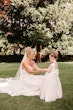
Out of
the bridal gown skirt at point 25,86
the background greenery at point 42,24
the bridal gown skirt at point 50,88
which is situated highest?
the bridal gown skirt at point 50,88

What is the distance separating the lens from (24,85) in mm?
9742

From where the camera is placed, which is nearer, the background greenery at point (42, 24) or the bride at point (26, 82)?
the bride at point (26, 82)

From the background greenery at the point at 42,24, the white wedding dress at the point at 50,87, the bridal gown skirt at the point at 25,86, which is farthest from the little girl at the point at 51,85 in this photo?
the background greenery at the point at 42,24

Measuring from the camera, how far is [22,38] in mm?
29156

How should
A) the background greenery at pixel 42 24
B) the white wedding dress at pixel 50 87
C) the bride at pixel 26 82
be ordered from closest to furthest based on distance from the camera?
the white wedding dress at pixel 50 87 < the bride at pixel 26 82 < the background greenery at pixel 42 24

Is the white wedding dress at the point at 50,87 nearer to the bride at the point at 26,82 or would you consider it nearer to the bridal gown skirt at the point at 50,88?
the bridal gown skirt at the point at 50,88

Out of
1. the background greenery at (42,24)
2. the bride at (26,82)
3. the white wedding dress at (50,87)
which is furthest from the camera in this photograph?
the background greenery at (42,24)

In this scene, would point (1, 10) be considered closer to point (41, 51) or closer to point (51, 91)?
point (41, 51)

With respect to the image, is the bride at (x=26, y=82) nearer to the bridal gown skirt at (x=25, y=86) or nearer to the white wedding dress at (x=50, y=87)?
the bridal gown skirt at (x=25, y=86)

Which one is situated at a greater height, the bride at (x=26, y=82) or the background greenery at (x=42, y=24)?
the bride at (x=26, y=82)

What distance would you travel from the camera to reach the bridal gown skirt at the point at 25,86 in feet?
31.1

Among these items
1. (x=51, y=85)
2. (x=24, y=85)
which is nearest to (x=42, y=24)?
(x=24, y=85)

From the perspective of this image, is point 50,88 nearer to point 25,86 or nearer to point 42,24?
point 25,86

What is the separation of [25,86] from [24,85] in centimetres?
6
